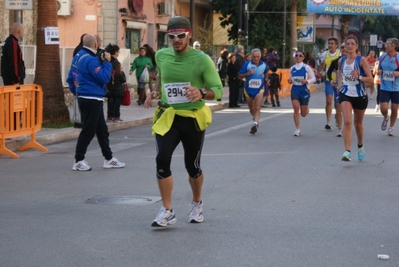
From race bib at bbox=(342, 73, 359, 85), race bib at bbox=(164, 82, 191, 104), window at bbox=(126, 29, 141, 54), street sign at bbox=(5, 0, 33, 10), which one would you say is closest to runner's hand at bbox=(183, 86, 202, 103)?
race bib at bbox=(164, 82, 191, 104)

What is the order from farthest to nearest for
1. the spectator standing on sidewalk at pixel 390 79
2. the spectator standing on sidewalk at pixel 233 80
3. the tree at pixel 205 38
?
1. the tree at pixel 205 38
2. the spectator standing on sidewalk at pixel 233 80
3. the spectator standing on sidewalk at pixel 390 79

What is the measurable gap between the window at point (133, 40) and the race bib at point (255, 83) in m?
18.8

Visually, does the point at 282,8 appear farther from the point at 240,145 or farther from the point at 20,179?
the point at 20,179

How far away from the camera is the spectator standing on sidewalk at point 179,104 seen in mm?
8141

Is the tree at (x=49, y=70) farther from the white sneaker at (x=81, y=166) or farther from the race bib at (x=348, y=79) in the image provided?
the race bib at (x=348, y=79)

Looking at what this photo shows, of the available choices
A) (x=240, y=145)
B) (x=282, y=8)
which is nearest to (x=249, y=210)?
(x=240, y=145)

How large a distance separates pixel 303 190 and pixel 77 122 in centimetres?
733

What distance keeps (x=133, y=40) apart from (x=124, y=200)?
93.7 ft

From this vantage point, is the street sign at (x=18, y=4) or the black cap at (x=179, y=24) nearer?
the black cap at (x=179, y=24)

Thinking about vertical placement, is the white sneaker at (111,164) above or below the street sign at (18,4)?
below

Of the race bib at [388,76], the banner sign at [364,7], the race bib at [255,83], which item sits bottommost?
the race bib at [255,83]

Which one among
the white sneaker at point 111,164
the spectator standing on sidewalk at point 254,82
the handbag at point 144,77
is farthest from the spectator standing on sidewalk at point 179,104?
the handbag at point 144,77

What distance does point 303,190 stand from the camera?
10.6 m

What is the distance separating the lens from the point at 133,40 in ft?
125
